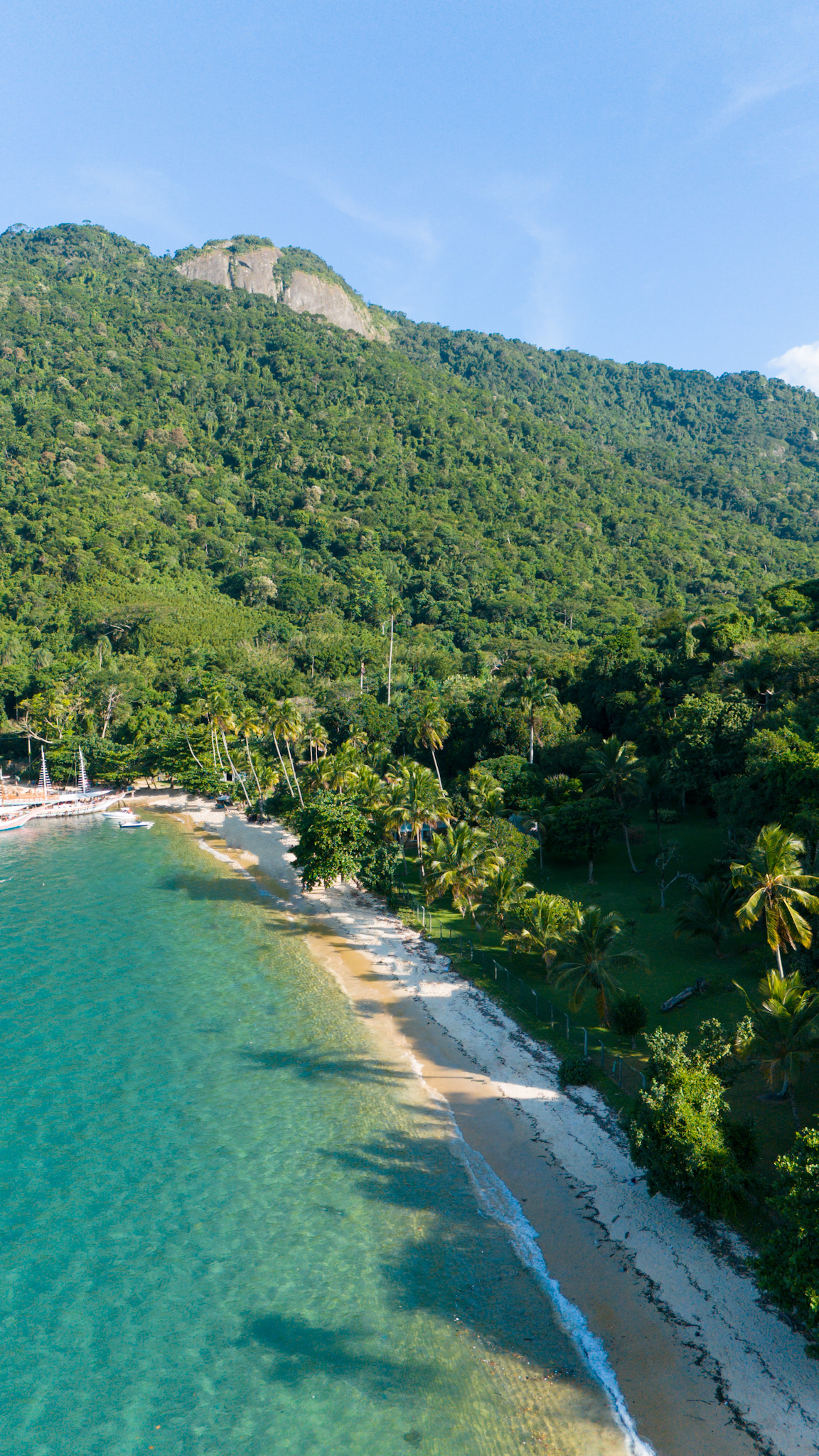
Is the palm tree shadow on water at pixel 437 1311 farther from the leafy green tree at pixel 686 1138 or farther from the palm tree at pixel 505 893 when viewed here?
the palm tree at pixel 505 893

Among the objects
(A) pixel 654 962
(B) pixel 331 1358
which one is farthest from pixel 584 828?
(B) pixel 331 1358

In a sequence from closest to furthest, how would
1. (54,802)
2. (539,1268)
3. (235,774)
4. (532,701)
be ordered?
(539,1268) → (532,701) → (235,774) → (54,802)

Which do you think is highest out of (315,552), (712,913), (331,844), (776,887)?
(315,552)

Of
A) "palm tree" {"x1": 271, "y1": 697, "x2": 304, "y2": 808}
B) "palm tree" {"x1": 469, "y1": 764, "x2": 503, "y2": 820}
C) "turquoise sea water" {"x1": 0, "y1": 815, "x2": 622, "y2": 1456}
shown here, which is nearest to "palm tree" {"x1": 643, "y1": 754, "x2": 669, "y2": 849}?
"palm tree" {"x1": 469, "y1": 764, "x2": 503, "y2": 820}

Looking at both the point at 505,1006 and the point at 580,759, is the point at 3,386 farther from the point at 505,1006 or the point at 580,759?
the point at 505,1006

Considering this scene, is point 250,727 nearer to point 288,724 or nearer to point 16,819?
point 288,724

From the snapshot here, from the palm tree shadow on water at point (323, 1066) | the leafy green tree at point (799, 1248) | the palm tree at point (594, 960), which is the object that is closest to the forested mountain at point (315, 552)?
the palm tree shadow on water at point (323, 1066)
